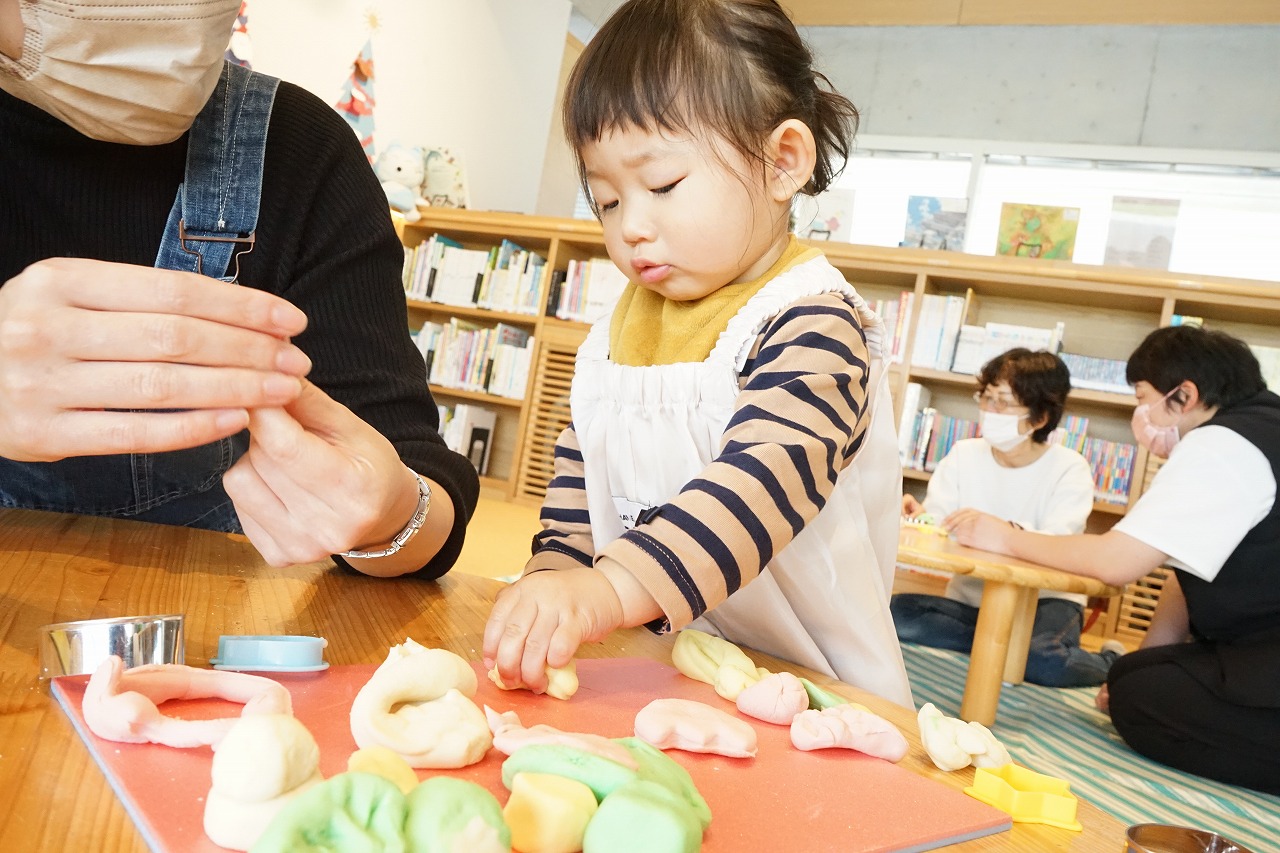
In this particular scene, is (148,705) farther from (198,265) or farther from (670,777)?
(198,265)

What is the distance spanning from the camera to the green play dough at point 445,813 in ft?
1.04

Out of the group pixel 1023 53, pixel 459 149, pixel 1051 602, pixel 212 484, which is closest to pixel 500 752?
pixel 212 484

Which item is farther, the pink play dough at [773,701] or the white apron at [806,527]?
the white apron at [806,527]

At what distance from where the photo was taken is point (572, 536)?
3.17 ft

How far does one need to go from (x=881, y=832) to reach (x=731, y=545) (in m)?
0.28

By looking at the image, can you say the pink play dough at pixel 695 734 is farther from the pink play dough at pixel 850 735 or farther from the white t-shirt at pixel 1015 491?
the white t-shirt at pixel 1015 491

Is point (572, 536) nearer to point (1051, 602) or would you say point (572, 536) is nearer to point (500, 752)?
point (500, 752)

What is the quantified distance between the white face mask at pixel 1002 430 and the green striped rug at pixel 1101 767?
29.5 inches

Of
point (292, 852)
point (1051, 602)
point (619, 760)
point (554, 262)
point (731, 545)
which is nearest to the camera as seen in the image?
point (292, 852)

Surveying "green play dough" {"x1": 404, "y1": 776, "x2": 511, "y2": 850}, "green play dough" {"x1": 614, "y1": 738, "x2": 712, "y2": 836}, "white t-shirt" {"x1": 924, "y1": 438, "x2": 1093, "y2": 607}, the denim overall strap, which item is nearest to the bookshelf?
"white t-shirt" {"x1": 924, "y1": 438, "x2": 1093, "y2": 607}

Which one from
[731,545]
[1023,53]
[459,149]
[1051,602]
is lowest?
[1051,602]

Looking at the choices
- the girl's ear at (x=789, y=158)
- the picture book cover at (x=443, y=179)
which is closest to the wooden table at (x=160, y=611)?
the girl's ear at (x=789, y=158)

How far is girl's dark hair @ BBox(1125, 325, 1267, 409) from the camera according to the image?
2326mm

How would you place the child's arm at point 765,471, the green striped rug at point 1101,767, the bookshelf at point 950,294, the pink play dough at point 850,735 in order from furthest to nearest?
the bookshelf at point 950,294
the green striped rug at point 1101,767
the child's arm at point 765,471
the pink play dough at point 850,735
